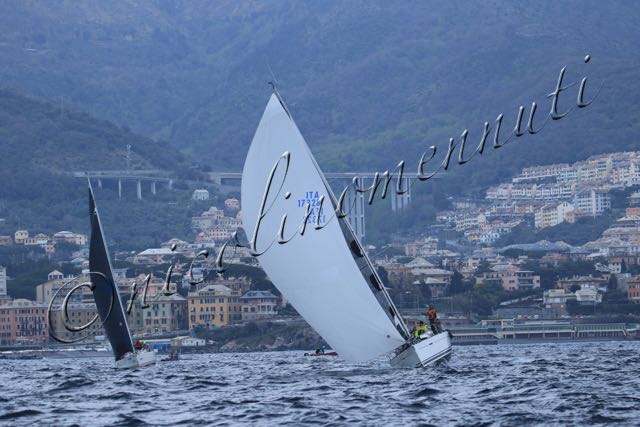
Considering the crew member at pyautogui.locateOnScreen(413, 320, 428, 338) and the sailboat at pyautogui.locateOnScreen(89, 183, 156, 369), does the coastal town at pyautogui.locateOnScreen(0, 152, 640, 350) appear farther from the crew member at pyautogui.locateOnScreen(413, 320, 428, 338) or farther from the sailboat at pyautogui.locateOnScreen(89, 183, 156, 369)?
the crew member at pyautogui.locateOnScreen(413, 320, 428, 338)

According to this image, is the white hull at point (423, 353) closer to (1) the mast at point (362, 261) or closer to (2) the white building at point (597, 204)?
(1) the mast at point (362, 261)

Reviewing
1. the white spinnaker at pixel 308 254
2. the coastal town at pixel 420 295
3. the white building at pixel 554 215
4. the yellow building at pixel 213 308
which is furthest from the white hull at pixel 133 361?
the white building at pixel 554 215

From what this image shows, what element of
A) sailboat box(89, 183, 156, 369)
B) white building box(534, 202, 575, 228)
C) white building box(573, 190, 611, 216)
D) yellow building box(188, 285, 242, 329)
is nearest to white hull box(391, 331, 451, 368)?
sailboat box(89, 183, 156, 369)

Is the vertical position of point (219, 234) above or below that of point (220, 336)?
above

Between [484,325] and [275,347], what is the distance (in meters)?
13.5

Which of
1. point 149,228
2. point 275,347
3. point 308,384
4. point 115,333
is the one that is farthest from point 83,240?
point 308,384

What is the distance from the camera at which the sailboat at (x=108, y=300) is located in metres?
61.9

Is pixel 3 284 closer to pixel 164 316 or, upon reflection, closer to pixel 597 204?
pixel 164 316

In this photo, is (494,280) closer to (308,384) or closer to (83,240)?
(83,240)

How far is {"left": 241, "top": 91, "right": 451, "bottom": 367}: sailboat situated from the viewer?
4625cm

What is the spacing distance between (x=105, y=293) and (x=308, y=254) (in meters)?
17.6

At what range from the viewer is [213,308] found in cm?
12912

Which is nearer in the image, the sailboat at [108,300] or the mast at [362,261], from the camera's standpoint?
the mast at [362,261]

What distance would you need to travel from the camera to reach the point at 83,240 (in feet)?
616
